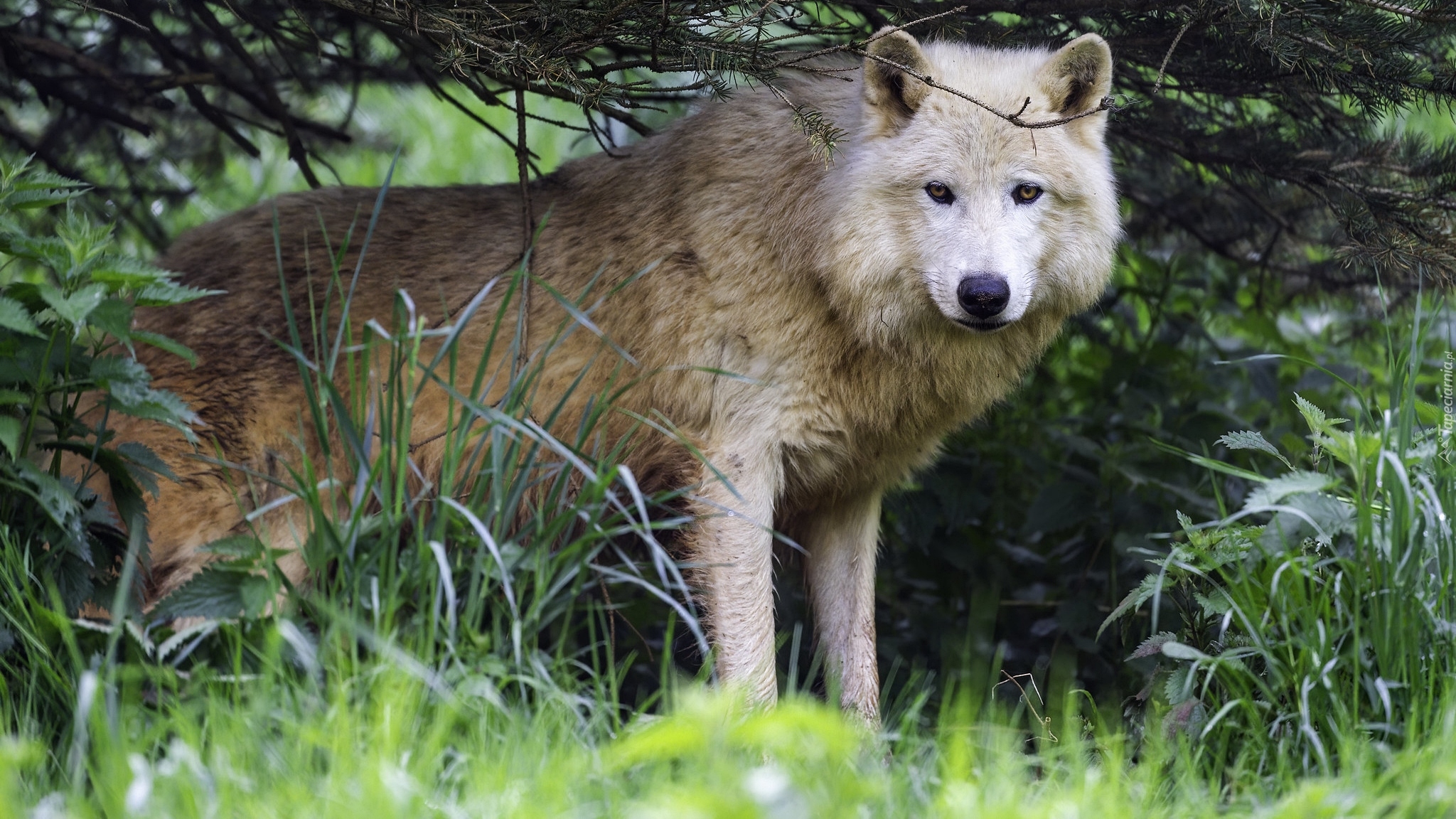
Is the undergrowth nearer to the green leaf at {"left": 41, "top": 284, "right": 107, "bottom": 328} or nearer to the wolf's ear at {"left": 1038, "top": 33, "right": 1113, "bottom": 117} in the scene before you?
the green leaf at {"left": 41, "top": 284, "right": 107, "bottom": 328}

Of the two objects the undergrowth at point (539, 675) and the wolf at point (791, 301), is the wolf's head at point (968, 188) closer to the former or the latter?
the wolf at point (791, 301)

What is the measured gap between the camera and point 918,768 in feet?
8.68

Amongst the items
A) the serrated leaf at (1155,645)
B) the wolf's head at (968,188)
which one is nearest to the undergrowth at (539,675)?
the serrated leaf at (1155,645)

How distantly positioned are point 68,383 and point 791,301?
1938 mm

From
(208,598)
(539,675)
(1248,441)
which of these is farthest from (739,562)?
(208,598)

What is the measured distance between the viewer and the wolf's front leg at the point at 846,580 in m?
4.09

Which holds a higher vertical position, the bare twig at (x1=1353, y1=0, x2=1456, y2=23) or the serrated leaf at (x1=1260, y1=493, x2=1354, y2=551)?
the bare twig at (x1=1353, y1=0, x2=1456, y2=23)

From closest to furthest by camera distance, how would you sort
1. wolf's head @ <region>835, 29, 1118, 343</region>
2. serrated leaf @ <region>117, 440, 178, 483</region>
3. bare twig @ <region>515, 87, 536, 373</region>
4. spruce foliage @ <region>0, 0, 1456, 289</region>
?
1. serrated leaf @ <region>117, 440, 178, 483</region>
2. spruce foliage @ <region>0, 0, 1456, 289</region>
3. wolf's head @ <region>835, 29, 1118, 343</region>
4. bare twig @ <region>515, 87, 536, 373</region>

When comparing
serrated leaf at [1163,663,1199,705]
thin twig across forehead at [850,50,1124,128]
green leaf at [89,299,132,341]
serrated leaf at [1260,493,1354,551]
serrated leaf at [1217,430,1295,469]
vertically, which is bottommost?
serrated leaf at [1163,663,1199,705]

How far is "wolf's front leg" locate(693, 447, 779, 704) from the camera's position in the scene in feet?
12.1

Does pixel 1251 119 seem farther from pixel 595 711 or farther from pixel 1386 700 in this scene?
pixel 595 711

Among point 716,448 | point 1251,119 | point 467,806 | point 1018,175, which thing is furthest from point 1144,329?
point 467,806

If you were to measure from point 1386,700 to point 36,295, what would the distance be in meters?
3.11

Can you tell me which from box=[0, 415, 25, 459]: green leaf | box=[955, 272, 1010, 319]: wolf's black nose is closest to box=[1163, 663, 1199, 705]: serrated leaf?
box=[955, 272, 1010, 319]: wolf's black nose
